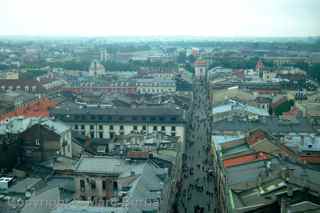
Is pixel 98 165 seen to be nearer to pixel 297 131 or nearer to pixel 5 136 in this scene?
pixel 5 136

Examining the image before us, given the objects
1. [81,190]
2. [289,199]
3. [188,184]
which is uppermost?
[289,199]

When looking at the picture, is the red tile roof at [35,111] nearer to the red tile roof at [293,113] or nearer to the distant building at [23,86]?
the distant building at [23,86]

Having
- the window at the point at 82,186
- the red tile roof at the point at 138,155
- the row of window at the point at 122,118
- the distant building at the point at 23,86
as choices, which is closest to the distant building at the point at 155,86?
the distant building at the point at 23,86

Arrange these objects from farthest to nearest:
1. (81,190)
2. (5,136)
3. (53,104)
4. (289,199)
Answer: (53,104) → (5,136) → (81,190) → (289,199)

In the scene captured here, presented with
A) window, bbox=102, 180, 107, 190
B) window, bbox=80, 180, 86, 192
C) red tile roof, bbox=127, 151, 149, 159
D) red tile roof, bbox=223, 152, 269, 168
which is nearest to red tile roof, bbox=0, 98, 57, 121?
red tile roof, bbox=127, 151, 149, 159

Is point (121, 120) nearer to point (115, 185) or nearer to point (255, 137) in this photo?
point (255, 137)

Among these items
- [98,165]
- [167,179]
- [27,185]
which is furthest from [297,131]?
[27,185]

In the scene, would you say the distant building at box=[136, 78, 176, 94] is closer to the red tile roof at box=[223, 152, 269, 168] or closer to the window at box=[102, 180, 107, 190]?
the red tile roof at box=[223, 152, 269, 168]
